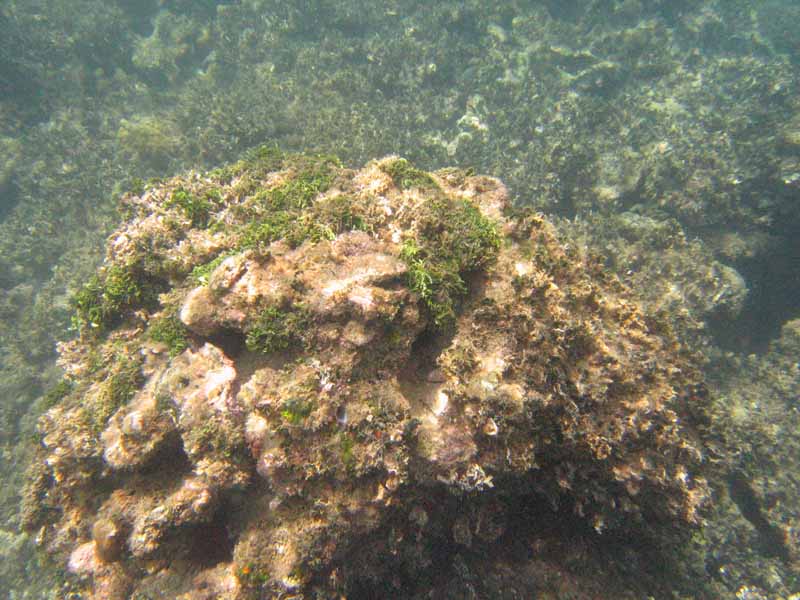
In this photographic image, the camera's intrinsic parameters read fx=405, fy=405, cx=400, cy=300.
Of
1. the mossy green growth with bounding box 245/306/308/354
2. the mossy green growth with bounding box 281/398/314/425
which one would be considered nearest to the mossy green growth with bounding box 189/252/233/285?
the mossy green growth with bounding box 245/306/308/354

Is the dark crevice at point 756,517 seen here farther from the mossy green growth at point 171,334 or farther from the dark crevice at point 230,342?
the mossy green growth at point 171,334

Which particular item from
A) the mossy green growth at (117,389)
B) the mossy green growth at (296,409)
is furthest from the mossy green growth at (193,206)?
the mossy green growth at (296,409)

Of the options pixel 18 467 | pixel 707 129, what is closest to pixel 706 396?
pixel 707 129

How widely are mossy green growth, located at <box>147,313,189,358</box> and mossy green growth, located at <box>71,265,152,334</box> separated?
0.94 meters

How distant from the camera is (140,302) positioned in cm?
596

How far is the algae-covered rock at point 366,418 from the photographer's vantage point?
12.8ft

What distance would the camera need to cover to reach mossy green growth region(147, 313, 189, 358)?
505cm

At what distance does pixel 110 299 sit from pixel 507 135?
50.2 feet

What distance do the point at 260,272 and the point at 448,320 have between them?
2194mm

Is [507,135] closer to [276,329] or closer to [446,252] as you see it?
[446,252]

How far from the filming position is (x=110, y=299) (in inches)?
229

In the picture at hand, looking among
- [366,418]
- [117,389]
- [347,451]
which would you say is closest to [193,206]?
[117,389]

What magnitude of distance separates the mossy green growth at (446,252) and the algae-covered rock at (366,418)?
28mm

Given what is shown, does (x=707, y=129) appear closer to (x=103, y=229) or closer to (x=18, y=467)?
(x=103, y=229)
